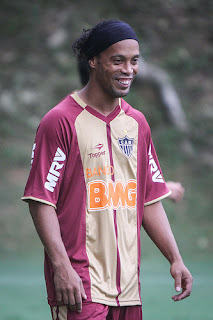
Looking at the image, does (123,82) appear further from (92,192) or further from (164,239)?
(164,239)

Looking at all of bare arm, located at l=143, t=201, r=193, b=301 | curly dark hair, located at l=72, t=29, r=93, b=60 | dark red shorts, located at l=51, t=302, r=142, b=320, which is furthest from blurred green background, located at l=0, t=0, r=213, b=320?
curly dark hair, located at l=72, t=29, r=93, b=60

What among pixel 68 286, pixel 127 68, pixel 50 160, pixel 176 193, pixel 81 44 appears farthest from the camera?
pixel 176 193

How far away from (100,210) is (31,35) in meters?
11.0

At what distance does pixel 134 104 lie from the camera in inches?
496

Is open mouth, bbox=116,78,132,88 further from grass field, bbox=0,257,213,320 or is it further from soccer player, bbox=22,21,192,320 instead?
grass field, bbox=0,257,213,320

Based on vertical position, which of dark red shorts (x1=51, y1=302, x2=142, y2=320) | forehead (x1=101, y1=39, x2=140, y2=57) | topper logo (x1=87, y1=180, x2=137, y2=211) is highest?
forehead (x1=101, y1=39, x2=140, y2=57)

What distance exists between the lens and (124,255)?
3412 mm

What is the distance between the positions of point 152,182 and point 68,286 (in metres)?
0.82

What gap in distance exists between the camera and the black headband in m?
3.37

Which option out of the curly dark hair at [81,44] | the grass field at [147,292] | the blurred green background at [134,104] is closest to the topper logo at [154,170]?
the curly dark hair at [81,44]

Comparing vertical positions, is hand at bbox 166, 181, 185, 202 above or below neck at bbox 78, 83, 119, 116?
below

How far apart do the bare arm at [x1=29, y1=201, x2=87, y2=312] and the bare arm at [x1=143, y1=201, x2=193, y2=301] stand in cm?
59

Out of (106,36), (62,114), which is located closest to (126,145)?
(62,114)

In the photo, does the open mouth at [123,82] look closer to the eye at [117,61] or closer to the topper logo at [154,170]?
the eye at [117,61]
